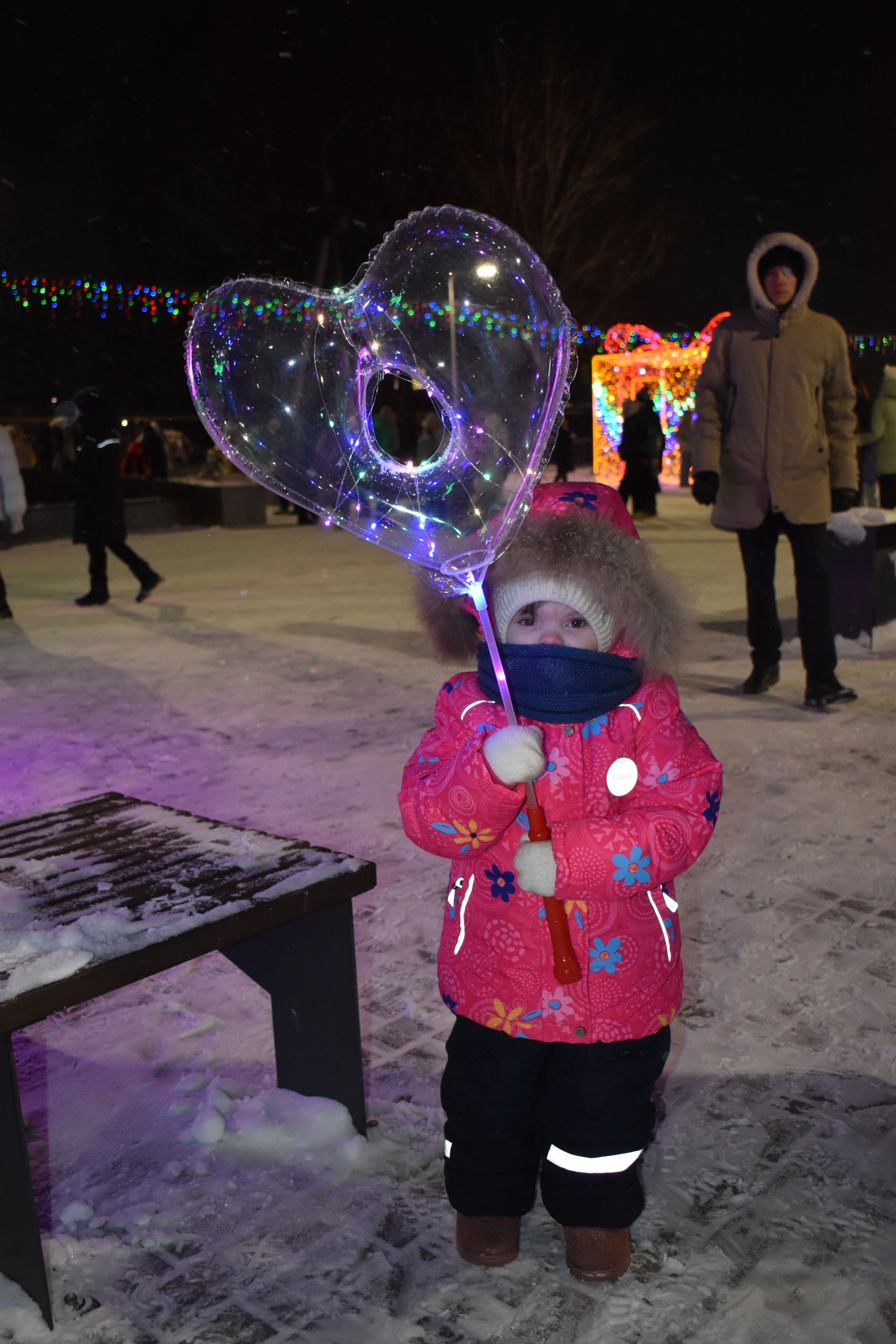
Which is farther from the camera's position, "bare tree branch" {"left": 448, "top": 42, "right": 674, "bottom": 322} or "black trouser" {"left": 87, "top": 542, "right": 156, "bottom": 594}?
"bare tree branch" {"left": 448, "top": 42, "right": 674, "bottom": 322}

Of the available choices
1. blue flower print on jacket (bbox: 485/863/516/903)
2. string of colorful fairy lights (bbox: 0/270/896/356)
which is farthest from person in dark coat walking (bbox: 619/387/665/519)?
blue flower print on jacket (bbox: 485/863/516/903)

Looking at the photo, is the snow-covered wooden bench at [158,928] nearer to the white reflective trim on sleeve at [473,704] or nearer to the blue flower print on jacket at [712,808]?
the white reflective trim on sleeve at [473,704]

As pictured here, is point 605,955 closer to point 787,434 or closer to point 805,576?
point 805,576

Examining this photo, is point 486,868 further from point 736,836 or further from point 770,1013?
point 736,836

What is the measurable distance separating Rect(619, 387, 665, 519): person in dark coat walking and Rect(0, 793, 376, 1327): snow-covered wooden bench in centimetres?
1299

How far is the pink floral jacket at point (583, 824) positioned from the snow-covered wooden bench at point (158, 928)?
0.34m

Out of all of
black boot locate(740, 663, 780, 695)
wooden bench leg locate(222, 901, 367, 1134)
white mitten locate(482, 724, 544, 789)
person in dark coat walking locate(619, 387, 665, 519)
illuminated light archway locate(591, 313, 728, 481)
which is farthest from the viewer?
illuminated light archway locate(591, 313, 728, 481)

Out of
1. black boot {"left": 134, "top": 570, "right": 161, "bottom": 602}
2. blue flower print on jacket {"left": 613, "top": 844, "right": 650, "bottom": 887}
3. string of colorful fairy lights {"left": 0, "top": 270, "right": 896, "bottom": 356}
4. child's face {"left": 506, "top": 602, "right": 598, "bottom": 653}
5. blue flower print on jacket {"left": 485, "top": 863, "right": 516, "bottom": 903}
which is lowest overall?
black boot {"left": 134, "top": 570, "right": 161, "bottom": 602}

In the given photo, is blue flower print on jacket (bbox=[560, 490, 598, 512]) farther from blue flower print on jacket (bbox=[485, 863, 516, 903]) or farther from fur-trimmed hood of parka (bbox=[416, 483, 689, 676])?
blue flower print on jacket (bbox=[485, 863, 516, 903])

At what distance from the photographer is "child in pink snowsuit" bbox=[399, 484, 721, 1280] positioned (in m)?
1.92

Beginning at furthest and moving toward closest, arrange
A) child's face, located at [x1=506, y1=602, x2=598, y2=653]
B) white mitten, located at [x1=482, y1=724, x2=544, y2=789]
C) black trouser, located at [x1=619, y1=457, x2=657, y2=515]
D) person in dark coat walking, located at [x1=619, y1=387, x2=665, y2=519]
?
black trouser, located at [x1=619, y1=457, x2=657, y2=515]
person in dark coat walking, located at [x1=619, y1=387, x2=665, y2=519]
child's face, located at [x1=506, y1=602, x2=598, y2=653]
white mitten, located at [x1=482, y1=724, x2=544, y2=789]

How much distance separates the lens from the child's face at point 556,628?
197 centimetres

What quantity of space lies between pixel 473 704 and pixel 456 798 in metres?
0.25

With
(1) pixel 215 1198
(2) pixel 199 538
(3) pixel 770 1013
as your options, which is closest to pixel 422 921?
(3) pixel 770 1013
